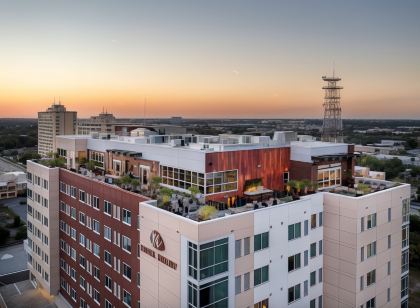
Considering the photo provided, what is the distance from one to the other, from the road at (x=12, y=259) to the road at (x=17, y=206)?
3032cm

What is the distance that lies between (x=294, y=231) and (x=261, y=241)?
3.87 meters

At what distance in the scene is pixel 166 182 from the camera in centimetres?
3800

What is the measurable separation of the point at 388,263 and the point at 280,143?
597 inches

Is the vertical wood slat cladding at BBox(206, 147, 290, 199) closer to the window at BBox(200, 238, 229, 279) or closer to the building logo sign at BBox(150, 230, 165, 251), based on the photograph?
the building logo sign at BBox(150, 230, 165, 251)

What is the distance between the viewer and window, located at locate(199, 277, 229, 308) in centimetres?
2386

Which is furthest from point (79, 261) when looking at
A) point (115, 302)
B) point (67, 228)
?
point (115, 302)

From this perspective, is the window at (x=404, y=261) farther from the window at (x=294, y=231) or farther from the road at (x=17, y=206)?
the road at (x=17, y=206)

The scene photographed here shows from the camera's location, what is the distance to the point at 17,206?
131875 mm

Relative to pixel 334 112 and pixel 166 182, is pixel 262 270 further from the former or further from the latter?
pixel 334 112

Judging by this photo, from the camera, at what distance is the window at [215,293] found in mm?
23859

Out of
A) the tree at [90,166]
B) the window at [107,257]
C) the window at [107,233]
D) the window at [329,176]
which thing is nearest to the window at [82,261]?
the window at [107,257]

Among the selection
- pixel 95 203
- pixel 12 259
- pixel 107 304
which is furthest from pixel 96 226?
pixel 12 259

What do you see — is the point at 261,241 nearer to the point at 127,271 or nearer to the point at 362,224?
the point at 362,224

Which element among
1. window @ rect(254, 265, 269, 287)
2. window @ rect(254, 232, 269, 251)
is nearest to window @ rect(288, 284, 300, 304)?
window @ rect(254, 265, 269, 287)
